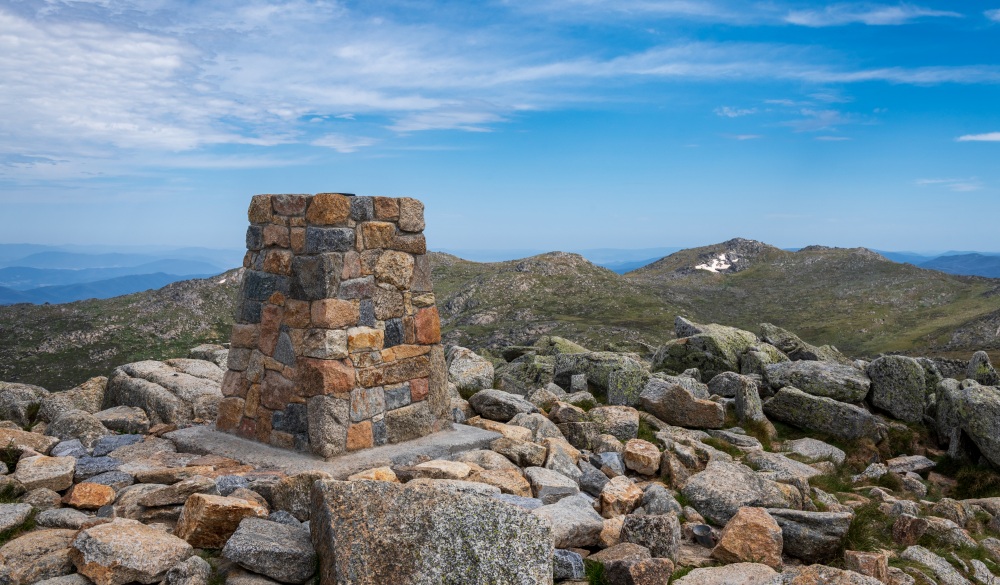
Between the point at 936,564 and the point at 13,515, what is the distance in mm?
12761

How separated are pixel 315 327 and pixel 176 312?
86.3 metres

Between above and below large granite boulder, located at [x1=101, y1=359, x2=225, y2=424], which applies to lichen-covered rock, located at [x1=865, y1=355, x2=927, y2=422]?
below

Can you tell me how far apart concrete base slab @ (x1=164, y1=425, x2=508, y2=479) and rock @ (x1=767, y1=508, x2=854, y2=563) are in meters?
5.19

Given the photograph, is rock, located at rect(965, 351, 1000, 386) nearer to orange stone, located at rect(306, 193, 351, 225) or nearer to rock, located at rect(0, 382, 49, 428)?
orange stone, located at rect(306, 193, 351, 225)

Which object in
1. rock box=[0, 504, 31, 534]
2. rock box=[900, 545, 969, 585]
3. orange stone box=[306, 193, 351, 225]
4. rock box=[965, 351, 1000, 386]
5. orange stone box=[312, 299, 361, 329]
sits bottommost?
rock box=[900, 545, 969, 585]

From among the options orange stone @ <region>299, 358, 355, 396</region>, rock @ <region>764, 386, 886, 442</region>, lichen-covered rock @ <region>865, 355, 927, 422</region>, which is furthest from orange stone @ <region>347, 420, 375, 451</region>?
lichen-covered rock @ <region>865, 355, 927, 422</region>

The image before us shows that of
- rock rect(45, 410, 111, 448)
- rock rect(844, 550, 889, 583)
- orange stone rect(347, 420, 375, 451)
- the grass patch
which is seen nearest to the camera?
rock rect(844, 550, 889, 583)

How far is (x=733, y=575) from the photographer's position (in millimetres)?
8414

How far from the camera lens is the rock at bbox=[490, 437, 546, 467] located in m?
12.1

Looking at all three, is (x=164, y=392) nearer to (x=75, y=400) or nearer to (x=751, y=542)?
(x=75, y=400)

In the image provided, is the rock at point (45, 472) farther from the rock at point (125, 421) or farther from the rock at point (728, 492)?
the rock at point (728, 492)

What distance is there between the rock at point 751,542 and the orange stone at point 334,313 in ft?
21.1

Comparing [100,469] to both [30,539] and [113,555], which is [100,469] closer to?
[30,539]

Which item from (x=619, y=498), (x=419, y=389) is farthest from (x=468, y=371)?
(x=619, y=498)
